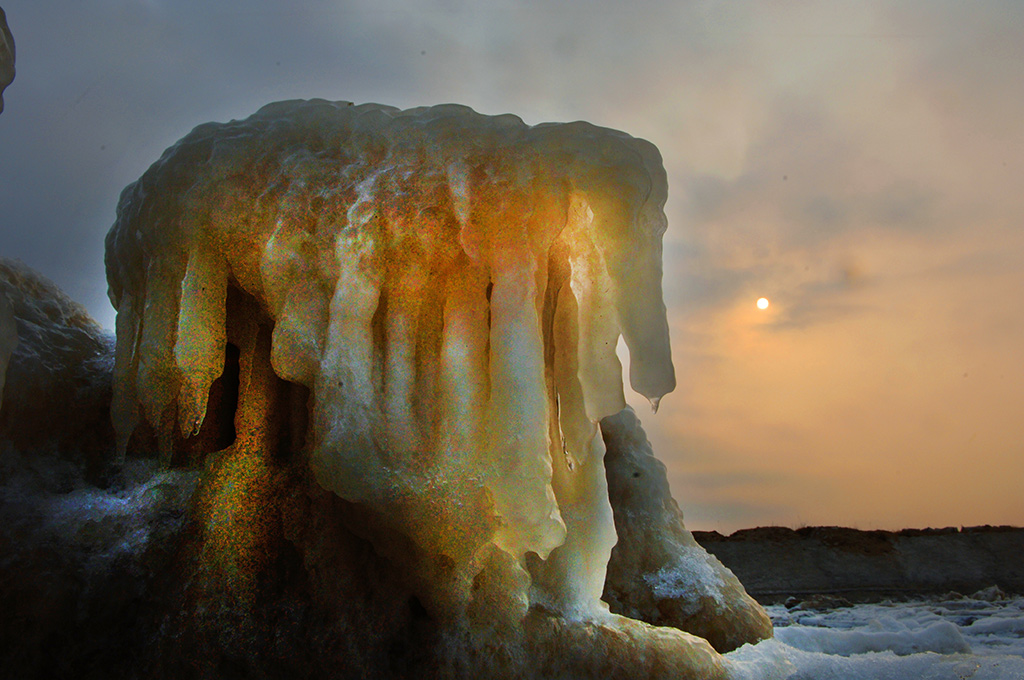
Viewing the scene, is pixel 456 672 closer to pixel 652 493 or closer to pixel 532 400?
pixel 532 400

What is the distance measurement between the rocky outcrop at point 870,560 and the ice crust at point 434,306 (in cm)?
1309

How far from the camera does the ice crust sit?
2889 mm

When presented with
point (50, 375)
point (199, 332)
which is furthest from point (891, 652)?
point (50, 375)

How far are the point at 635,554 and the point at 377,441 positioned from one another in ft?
9.97

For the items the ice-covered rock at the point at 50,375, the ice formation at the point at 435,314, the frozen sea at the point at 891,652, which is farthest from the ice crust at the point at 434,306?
the frozen sea at the point at 891,652

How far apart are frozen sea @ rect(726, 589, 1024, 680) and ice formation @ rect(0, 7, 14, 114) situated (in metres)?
4.39

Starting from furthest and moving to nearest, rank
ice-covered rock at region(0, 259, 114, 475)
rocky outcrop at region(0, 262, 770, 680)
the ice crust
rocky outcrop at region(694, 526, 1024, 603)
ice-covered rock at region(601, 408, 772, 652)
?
1. rocky outcrop at region(694, 526, 1024, 603)
2. ice-covered rock at region(601, 408, 772, 652)
3. ice-covered rock at region(0, 259, 114, 475)
4. the ice crust
5. rocky outcrop at region(0, 262, 770, 680)

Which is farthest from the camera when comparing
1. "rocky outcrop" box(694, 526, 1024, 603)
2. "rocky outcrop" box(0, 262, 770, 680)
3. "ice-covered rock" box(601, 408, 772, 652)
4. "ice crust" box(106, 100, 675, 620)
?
"rocky outcrop" box(694, 526, 1024, 603)

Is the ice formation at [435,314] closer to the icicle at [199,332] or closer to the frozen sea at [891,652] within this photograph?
the icicle at [199,332]

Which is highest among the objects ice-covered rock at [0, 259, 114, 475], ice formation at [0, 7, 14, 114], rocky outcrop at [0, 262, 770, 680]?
ice formation at [0, 7, 14, 114]

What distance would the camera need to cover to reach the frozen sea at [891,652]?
2.96 m

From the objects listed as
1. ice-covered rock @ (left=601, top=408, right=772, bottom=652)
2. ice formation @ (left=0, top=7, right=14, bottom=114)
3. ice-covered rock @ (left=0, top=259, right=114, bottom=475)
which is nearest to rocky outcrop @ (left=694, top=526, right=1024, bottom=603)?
ice-covered rock @ (left=601, top=408, right=772, bottom=652)

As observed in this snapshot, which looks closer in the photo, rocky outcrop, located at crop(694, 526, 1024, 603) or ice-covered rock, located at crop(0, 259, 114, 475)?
ice-covered rock, located at crop(0, 259, 114, 475)

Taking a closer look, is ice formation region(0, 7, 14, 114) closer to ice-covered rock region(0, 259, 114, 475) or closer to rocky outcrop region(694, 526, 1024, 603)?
ice-covered rock region(0, 259, 114, 475)
